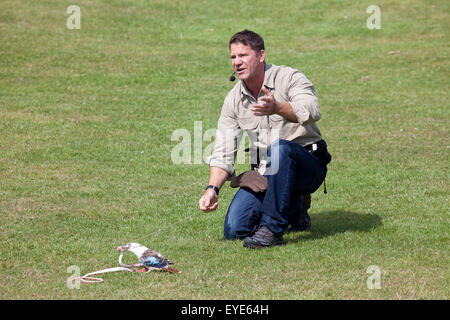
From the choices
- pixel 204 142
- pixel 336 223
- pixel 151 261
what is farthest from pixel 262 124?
pixel 204 142

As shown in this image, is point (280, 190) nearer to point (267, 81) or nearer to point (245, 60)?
point (267, 81)

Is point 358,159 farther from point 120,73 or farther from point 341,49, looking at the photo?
point 341,49

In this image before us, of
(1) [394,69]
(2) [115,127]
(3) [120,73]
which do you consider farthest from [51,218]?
(1) [394,69]

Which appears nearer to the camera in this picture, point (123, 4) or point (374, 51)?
point (374, 51)

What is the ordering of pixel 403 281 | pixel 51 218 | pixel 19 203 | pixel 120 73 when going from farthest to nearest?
1. pixel 120 73
2. pixel 19 203
3. pixel 51 218
4. pixel 403 281

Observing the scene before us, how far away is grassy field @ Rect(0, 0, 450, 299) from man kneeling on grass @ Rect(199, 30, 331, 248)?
29cm

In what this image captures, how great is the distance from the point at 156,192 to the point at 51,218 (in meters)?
1.66

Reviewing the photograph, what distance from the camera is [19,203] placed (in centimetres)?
835

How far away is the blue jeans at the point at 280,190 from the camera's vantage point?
6500 millimetres

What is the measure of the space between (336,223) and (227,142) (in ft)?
4.99

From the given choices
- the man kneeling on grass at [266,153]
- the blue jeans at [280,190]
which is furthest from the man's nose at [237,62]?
the blue jeans at [280,190]

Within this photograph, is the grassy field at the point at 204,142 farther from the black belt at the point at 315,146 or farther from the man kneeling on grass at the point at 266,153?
the black belt at the point at 315,146

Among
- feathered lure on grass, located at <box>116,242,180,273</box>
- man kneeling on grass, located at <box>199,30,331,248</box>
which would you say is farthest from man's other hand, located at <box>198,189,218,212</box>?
feathered lure on grass, located at <box>116,242,180,273</box>

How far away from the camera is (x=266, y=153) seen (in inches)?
274
